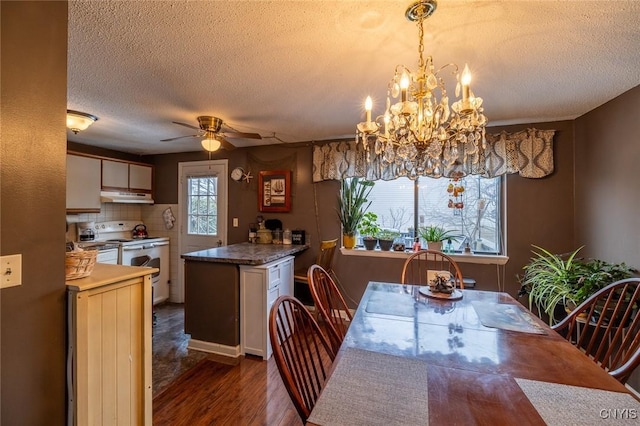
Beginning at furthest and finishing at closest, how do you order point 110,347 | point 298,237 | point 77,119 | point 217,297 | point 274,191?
point 274,191
point 298,237
point 217,297
point 77,119
point 110,347

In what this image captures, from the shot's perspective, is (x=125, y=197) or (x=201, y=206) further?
(x=201, y=206)

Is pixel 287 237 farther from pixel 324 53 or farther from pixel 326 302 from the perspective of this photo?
pixel 324 53

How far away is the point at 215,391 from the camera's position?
2.12 m

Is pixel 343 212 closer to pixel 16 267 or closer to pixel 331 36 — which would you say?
pixel 331 36

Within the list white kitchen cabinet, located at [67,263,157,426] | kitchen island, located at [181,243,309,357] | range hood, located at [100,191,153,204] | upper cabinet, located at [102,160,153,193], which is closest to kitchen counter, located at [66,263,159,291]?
white kitchen cabinet, located at [67,263,157,426]

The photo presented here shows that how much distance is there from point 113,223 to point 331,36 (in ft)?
14.0

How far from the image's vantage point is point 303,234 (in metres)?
3.68

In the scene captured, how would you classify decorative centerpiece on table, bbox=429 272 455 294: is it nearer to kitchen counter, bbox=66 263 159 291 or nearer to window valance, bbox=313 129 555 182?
window valance, bbox=313 129 555 182

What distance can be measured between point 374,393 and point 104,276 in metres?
1.25

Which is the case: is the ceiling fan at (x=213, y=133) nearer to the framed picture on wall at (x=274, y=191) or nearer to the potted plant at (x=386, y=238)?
the framed picture on wall at (x=274, y=191)

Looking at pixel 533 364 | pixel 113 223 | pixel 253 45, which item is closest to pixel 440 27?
pixel 253 45

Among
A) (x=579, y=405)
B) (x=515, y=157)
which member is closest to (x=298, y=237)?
(x=515, y=157)

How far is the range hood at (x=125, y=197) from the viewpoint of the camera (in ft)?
12.4

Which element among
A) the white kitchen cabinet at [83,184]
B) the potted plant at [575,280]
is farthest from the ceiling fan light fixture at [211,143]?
the potted plant at [575,280]
